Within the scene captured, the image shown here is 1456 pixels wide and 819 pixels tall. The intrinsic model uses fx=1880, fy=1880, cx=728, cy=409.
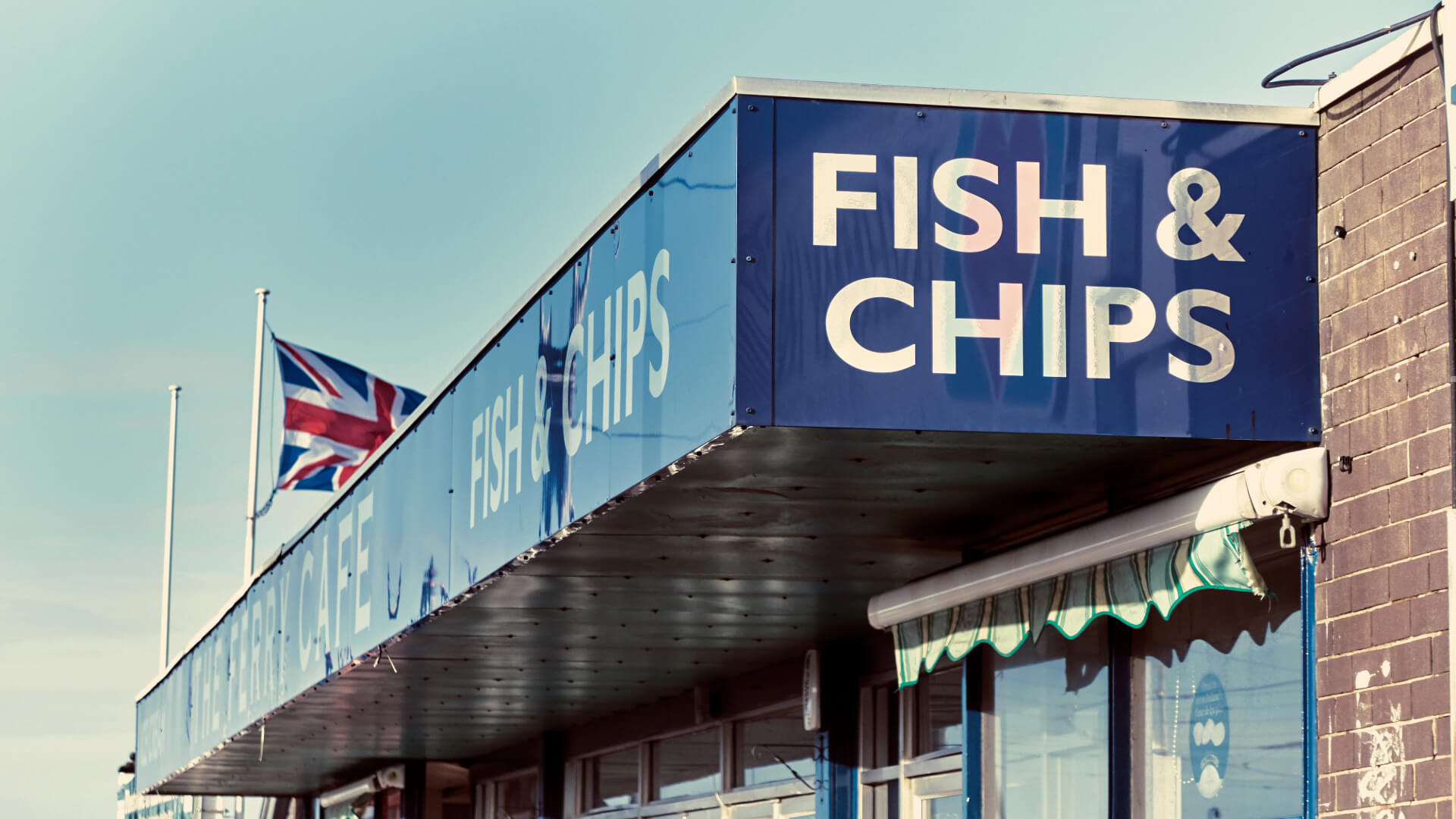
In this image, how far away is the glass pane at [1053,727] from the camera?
24.4ft

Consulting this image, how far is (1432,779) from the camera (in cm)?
564

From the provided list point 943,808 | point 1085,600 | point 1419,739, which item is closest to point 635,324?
point 1085,600

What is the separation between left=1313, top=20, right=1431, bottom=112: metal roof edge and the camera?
5.97 m

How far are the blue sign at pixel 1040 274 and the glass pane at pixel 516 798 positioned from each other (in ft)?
42.2

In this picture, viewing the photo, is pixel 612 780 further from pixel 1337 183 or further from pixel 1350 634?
pixel 1337 183

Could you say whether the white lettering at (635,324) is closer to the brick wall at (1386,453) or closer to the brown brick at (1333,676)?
the brick wall at (1386,453)

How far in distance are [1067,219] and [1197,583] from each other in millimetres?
1308

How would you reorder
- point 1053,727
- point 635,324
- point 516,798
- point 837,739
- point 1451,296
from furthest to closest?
point 516,798
point 837,739
point 1053,727
point 635,324
point 1451,296

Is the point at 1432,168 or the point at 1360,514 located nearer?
the point at 1432,168

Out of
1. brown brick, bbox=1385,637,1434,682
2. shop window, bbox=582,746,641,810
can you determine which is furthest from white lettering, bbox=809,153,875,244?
shop window, bbox=582,746,641,810

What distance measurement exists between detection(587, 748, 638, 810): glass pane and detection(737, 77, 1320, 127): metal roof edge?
10.0 m

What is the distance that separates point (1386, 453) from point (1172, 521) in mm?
778

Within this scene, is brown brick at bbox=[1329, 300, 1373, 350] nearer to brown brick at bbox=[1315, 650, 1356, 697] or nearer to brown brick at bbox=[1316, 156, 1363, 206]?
brown brick at bbox=[1316, 156, 1363, 206]

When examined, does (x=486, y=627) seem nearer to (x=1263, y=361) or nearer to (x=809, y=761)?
(x=809, y=761)
